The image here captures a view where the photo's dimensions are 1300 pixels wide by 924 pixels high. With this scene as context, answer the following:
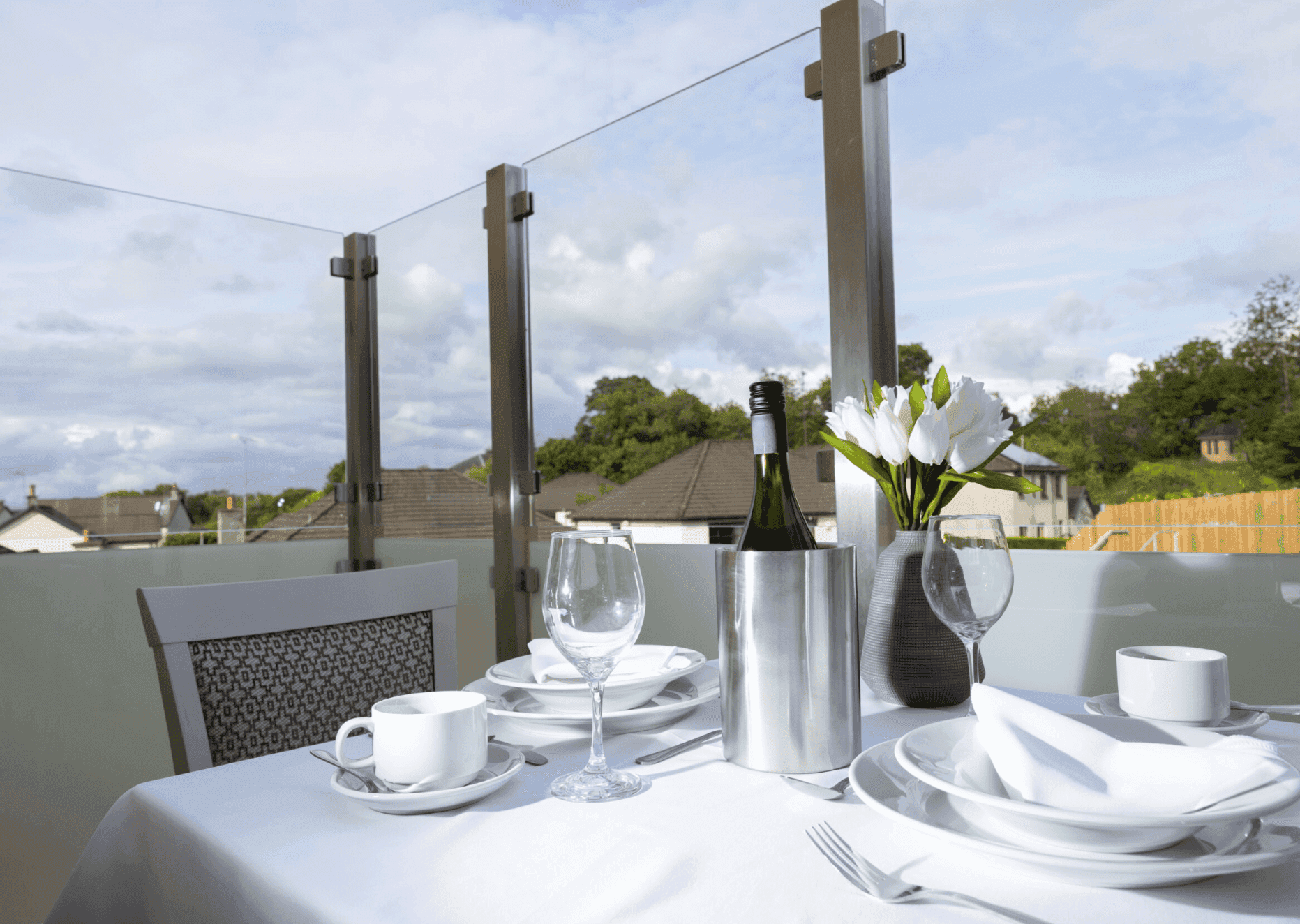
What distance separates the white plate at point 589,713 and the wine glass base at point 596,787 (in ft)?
0.36

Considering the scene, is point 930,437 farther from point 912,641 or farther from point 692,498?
point 692,498

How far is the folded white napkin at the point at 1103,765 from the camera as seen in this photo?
50 cm

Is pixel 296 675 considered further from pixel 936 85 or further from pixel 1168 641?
pixel 936 85

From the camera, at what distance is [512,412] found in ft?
8.54

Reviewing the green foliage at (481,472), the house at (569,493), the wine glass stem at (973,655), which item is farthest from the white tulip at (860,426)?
the green foliage at (481,472)

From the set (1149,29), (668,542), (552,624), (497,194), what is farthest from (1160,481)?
(497,194)

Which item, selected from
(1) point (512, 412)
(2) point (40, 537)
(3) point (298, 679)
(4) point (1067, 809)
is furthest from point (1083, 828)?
(2) point (40, 537)

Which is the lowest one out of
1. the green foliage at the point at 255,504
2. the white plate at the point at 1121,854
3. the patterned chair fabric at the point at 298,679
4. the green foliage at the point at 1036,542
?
the patterned chair fabric at the point at 298,679

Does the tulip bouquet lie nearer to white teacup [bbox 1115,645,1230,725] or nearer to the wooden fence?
white teacup [bbox 1115,645,1230,725]

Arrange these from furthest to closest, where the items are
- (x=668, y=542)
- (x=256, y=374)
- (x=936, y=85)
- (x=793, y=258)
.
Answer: (x=256, y=374) → (x=668, y=542) → (x=793, y=258) → (x=936, y=85)

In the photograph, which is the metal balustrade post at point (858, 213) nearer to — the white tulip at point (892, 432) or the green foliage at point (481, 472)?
the white tulip at point (892, 432)

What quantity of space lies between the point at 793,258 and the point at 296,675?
54.5 inches

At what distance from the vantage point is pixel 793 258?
6.53 feet

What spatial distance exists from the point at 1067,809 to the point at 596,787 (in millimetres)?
338
